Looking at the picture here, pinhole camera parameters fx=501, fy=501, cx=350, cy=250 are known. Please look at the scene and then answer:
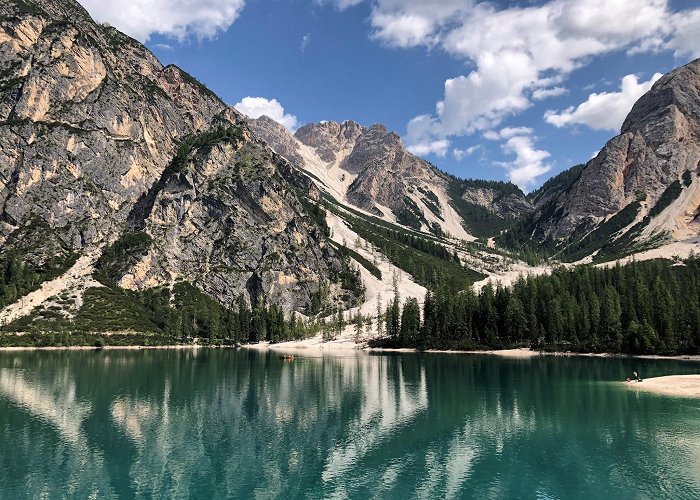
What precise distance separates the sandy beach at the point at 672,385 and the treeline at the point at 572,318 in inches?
2093

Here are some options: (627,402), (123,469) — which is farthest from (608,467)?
(123,469)

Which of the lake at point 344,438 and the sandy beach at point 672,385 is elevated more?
the sandy beach at point 672,385

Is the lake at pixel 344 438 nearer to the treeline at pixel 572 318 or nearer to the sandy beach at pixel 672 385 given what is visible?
the sandy beach at pixel 672 385

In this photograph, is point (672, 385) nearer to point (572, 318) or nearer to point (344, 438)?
point (344, 438)

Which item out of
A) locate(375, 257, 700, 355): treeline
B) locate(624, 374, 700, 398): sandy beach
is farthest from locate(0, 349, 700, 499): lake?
locate(375, 257, 700, 355): treeline

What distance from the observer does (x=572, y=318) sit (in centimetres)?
15775

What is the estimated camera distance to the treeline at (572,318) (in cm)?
13838

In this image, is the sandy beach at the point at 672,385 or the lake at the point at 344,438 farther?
the sandy beach at the point at 672,385

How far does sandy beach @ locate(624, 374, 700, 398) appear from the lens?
76.7 metres

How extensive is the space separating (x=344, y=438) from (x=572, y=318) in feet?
418

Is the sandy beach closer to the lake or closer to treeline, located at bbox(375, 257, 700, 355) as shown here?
the lake

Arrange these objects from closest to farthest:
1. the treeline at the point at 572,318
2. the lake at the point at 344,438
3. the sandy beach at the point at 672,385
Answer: the lake at the point at 344,438
the sandy beach at the point at 672,385
the treeline at the point at 572,318

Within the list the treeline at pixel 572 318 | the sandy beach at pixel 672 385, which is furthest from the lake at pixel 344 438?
the treeline at pixel 572 318

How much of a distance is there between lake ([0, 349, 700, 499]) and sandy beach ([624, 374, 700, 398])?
3312 millimetres
